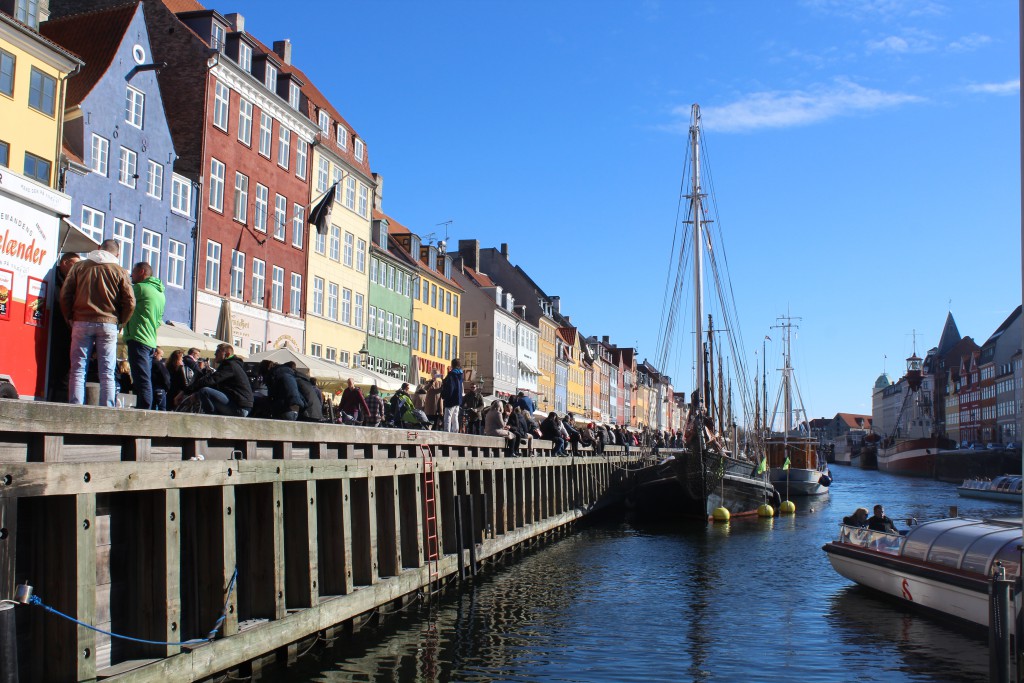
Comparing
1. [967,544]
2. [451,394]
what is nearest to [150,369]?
[451,394]

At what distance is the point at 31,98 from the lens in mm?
→ 27438

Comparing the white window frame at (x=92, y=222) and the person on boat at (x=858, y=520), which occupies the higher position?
the white window frame at (x=92, y=222)

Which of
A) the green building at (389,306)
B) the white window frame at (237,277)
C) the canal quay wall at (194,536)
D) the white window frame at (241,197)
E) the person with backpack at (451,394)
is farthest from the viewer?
the green building at (389,306)

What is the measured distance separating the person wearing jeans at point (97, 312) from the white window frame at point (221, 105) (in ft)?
92.2

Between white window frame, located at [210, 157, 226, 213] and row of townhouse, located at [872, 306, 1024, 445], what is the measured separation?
86.8 m

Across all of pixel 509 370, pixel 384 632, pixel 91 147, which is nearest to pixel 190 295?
pixel 91 147

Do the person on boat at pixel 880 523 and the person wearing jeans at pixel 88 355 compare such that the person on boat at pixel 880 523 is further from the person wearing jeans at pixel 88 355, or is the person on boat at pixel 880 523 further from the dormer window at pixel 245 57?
the dormer window at pixel 245 57

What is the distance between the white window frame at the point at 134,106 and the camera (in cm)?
3231

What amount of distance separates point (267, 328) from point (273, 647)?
29.5 meters

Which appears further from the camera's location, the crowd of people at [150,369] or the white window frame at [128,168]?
the white window frame at [128,168]

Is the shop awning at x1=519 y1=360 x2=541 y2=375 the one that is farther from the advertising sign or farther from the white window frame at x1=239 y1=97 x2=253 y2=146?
the advertising sign

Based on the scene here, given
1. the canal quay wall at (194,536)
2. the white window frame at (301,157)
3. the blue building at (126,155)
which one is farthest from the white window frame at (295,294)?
the canal quay wall at (194,536)

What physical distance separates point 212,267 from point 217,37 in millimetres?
8999

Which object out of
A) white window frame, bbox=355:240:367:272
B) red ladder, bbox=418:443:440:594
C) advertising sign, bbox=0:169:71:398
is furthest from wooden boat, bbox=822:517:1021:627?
white window frame, bbox=355:240:367:272
